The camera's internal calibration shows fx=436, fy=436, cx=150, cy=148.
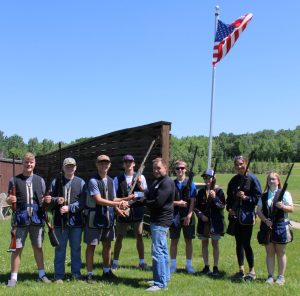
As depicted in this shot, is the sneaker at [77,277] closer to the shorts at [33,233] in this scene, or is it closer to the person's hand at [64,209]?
the shorts at [33,233]

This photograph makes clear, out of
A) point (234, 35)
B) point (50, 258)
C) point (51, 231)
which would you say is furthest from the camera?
point (234, 35)

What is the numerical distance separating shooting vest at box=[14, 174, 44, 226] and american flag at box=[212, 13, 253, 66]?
36.0 ft

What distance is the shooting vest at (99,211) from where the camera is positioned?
278 inches

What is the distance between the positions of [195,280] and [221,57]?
35.2ft

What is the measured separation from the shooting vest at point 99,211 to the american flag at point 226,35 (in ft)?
34.5

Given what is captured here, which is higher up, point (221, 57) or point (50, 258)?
point (221, 57)

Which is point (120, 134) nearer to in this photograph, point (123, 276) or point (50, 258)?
point (50, 258)

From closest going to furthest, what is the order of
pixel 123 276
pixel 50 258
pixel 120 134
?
1. pixel 123 276
2. pixel 50 258
3. pixel 120 134

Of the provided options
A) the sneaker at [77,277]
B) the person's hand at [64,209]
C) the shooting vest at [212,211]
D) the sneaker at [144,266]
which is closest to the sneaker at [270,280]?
the shooting vest at [212,211]

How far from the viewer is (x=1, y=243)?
1130 centimetres

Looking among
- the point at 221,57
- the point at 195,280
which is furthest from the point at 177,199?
the point at 221,57

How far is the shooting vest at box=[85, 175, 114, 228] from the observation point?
705cm

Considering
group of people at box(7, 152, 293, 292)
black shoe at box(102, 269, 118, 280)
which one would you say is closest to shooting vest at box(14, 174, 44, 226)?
group of people at box(7, 152, 293, 292)

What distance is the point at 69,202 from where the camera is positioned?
7.09 metres
